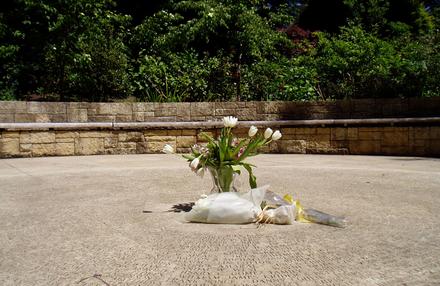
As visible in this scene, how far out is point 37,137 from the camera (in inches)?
271

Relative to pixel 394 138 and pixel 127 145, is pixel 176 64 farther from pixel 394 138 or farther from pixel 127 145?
pixel 394 138

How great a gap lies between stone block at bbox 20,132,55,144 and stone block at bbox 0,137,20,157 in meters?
0.10

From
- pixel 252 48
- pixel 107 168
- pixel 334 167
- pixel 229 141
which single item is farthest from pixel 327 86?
pixel 229 141

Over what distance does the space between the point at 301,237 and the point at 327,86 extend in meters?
6.80

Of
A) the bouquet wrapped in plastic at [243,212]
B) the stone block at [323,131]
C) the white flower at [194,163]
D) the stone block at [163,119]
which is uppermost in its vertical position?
the stone block at [163,119]

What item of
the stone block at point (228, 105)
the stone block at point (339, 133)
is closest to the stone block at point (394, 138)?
the stone block at point (339, 133)

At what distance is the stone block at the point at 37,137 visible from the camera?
680cm

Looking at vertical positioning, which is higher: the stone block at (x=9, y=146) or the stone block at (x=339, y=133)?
the stone block at (x=339, y=133)

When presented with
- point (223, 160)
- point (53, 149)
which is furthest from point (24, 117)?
point (223, 160)

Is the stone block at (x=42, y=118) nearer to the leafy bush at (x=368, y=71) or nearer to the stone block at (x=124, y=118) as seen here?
the stone block at (x=124, y=118)

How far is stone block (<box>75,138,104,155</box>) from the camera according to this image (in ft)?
23.5

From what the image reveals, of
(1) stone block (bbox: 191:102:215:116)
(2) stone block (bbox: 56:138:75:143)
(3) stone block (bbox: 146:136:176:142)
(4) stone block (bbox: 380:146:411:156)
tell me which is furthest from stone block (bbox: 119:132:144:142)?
(4) stone block (bbox: 380:146:411:156)

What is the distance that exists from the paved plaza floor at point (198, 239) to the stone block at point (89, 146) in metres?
2.89

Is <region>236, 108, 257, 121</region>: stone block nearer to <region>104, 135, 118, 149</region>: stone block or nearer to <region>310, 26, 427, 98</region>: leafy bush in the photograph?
<region>310, 26, 427, 98</region>: leafy bush
